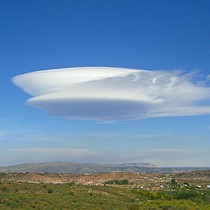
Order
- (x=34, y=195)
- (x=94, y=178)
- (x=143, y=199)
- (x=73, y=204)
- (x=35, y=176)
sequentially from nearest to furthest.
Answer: (x=73, y=204)
(x=34, y=195)
(x=143, y=199)
(x=35, y=176)
(x=94, y=178)

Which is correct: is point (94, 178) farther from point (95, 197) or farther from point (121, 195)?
point (95, 197)

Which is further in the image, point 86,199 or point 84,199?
point 86,199

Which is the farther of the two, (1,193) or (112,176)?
(112,176)

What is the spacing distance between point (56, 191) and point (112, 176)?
2520 inches

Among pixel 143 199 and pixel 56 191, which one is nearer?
pixel 56 191

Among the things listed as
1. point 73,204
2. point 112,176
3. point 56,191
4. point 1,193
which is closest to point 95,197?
point 56,191

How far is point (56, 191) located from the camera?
5753cm

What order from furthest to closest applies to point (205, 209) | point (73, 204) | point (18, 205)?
point (205, 209), point (73, 204), point (18, 205)

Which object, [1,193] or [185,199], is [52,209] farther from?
[185,199]

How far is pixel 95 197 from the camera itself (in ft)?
187

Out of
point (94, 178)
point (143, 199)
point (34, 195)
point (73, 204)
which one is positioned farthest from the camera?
point (94, 178)

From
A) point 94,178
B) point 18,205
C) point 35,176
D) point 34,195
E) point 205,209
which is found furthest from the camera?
point 94,178

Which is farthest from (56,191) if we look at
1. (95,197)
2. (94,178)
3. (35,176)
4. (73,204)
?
(94,178)

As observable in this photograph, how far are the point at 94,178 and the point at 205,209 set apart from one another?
62.9 metres
